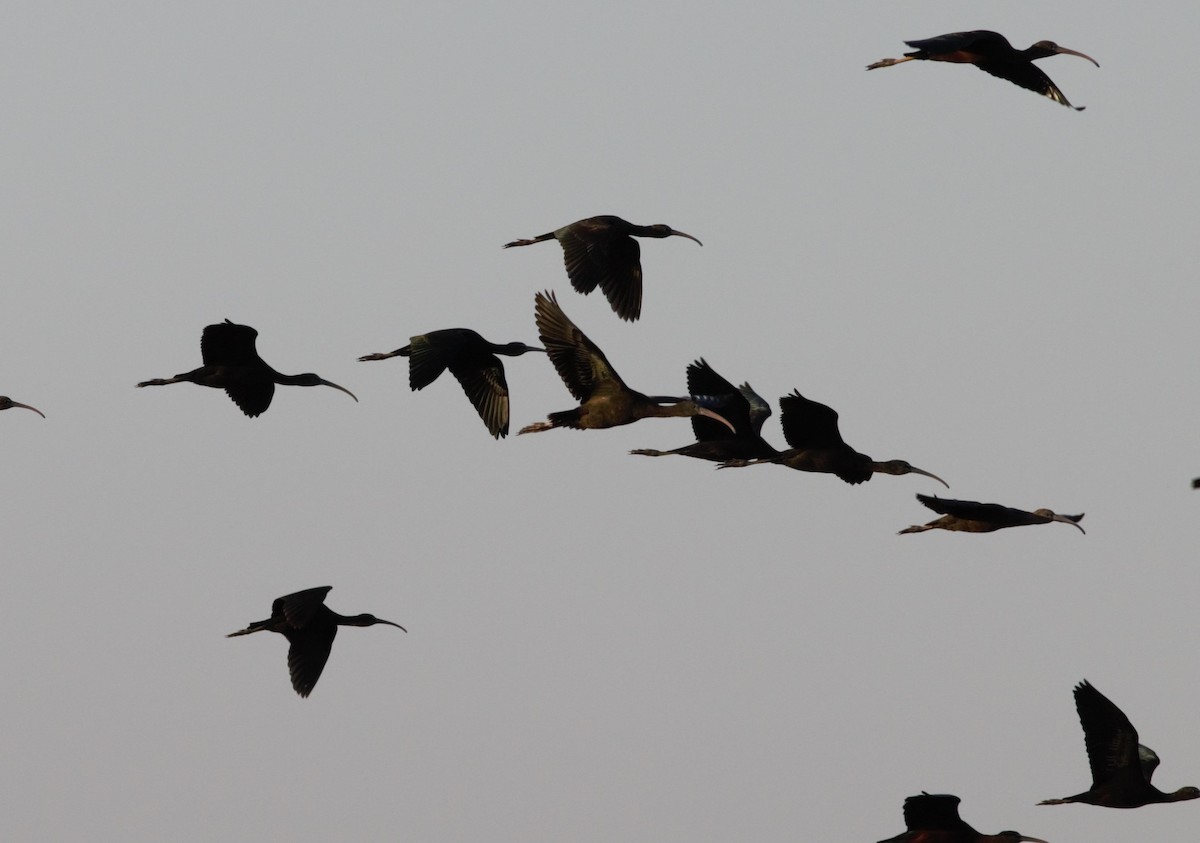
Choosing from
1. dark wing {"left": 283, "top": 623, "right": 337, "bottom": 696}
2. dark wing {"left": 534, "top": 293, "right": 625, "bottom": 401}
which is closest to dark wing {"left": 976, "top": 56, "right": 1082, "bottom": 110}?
dark wing {"left": 534, "top": 293, "right": 625, "bottom": 401}

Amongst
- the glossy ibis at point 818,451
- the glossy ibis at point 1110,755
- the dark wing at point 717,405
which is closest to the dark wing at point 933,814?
the glossy ibis at point 1110,755

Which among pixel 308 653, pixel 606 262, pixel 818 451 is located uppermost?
pixel 606 262

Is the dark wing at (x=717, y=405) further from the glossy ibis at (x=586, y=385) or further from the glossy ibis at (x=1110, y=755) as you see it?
the glossy ibis at (x=1110, y=755)

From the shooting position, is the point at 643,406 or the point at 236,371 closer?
the point at 643,406

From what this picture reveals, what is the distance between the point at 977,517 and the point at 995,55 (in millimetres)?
5014

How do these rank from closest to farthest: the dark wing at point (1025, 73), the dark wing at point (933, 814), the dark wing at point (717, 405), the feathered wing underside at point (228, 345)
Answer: the dark wing at point (933, 814) < the dark wing at point (1025, 73) < the feathered wing underside at point (228, 345) < the dark wing at point (717, 405)

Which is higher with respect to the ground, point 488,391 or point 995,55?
point 995,55

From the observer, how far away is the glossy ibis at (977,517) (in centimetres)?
2019

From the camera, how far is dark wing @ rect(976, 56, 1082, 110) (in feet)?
70.0

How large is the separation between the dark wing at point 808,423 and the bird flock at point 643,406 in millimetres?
16

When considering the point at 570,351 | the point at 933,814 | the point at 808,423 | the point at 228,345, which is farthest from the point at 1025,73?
the point at 228,345

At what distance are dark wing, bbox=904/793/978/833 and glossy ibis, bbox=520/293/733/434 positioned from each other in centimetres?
484

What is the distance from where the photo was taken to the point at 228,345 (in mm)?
22906

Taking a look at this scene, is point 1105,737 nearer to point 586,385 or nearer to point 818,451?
point 818,451
